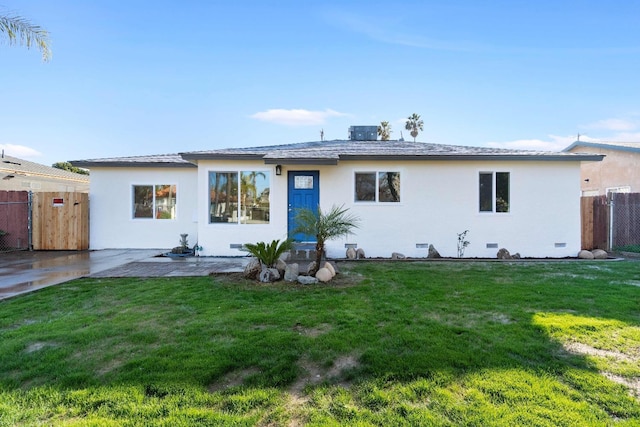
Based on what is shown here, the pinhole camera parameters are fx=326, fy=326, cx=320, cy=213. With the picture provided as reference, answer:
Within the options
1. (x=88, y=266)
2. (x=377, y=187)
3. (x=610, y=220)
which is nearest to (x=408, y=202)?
(x=377, y=187)

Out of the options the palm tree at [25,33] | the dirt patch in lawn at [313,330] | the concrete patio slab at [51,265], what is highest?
the palm tree at [25,33]

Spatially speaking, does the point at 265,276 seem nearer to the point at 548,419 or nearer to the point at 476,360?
the point at 476,360

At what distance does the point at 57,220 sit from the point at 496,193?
48.6 feet

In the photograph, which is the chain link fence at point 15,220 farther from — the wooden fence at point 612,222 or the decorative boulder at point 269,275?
the wooden fence at point 612,222

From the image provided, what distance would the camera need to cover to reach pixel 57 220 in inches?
454

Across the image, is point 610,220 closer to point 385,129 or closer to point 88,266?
point 88,266

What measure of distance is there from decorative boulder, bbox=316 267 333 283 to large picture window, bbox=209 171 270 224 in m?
3.84

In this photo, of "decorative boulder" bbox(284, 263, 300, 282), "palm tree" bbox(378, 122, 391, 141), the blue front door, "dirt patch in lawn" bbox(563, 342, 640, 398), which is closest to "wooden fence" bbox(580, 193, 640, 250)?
the blue front door

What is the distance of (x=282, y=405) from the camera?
2479 mm

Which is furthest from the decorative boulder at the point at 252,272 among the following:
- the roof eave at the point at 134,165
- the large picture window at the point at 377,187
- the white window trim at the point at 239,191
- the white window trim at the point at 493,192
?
the white window trim at the point at 493,192

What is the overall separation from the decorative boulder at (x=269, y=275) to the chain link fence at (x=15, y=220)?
10.3m

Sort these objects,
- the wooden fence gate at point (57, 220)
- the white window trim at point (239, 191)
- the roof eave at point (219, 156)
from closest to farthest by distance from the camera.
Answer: the roof eave at point (219, 156)
the white window trim at point (239, 191)
the wooden fence gate at point (57, 220)

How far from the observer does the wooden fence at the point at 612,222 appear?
35.9ft

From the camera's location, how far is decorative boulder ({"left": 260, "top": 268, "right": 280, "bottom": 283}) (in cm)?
651
